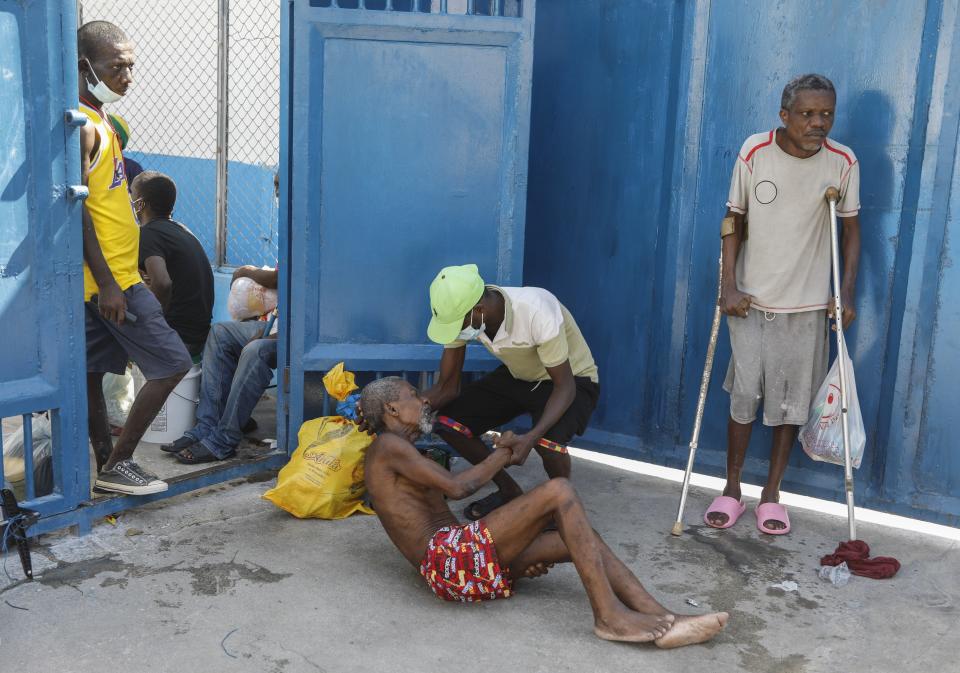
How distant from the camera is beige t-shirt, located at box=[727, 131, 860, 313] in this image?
412 centimetres

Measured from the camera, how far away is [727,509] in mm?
4371

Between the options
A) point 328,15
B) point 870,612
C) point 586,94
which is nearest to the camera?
point 870,612

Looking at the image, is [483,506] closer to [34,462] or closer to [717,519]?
[717,519]

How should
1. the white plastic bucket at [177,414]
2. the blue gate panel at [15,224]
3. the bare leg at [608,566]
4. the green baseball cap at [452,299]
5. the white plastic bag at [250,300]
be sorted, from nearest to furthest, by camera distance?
the bare leg at [608,566], the blue gate panel at [15,224], the green baseball cap at [452,299], the white plastic bucket at [177,414], the white plastic bag at [250,300]

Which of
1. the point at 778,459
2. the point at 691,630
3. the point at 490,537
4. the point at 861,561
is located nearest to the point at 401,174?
the point at 490,537

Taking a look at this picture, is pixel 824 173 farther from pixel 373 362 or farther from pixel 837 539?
pixel 373 362

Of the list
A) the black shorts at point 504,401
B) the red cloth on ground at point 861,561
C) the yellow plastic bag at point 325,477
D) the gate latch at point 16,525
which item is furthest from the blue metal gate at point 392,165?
the red cloth on ground at point 861,561

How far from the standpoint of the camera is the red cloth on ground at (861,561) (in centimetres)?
384

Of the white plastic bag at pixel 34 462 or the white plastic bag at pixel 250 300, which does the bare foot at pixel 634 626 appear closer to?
the white plastic bag at pixel 34 462

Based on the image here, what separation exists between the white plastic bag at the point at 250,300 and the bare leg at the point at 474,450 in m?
1.70

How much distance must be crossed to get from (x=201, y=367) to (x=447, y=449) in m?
1.57

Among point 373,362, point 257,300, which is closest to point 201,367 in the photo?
point 257,300

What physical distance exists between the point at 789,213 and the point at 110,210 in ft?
9.53

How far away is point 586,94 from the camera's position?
5086 mm
